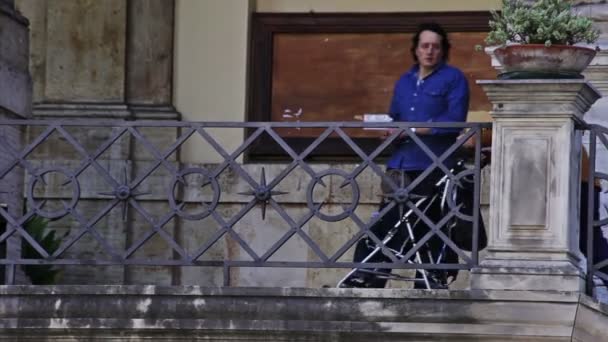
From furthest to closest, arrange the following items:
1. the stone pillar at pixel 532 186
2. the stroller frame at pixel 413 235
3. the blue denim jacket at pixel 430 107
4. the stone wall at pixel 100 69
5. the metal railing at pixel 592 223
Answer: the stone wall at pixel 100 69 < the blue denim jacket at pixel 430 107 < the stroller frame at pixel 413 235 < the metal railing at pixel 592 223 < the stone pillar at pixel 532 186

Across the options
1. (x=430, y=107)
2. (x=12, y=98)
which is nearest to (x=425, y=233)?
(x=430, y=107)

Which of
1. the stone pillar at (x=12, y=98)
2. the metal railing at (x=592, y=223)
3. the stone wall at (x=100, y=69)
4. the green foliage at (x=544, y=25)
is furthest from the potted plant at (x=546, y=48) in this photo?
the stone wall at (x=100, y=69)

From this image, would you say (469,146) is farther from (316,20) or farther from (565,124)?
(316,20)

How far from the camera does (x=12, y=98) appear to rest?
46.8ft

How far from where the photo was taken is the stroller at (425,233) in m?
13.3

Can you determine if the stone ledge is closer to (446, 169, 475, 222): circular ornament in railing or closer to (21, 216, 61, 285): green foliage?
(446, 169, 475, 222): circular ornament in railing

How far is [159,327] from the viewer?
13055 mm

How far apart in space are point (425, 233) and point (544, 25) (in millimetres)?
1485

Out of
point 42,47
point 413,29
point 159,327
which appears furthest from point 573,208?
point 42,47

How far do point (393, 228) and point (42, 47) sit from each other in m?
4.41

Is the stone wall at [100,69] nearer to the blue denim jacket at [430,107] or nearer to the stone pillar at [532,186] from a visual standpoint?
the blue denim jacket at [430,107]

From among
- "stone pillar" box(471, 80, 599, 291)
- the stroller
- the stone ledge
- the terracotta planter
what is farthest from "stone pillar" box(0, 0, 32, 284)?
the terracotta planter

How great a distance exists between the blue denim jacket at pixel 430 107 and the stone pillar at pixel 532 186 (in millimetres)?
725

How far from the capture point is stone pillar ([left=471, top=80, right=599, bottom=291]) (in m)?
12.7
